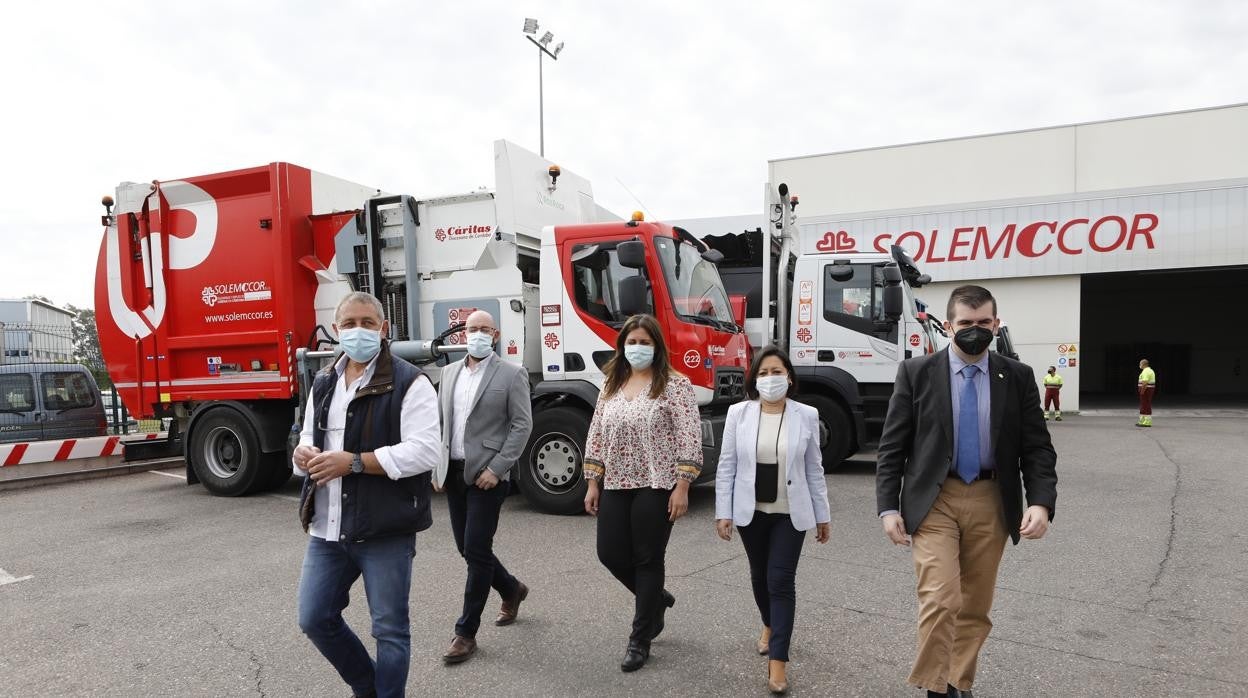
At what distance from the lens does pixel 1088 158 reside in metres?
23.0

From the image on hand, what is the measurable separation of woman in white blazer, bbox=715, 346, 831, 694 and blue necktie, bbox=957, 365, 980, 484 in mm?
628

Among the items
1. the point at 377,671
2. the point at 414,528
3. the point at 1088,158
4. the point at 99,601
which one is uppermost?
the point at 1088,158

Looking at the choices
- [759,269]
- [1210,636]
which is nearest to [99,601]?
[1210,636]

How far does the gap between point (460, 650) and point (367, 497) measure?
4.37 feet

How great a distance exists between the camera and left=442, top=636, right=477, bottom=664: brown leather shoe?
11.8 feet

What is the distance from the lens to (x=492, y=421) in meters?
3.82

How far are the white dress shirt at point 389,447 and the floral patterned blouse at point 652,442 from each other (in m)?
1.04

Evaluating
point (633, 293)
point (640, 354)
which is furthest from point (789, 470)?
point (633, 293)

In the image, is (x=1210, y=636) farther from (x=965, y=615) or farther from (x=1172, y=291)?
(x=1172, y=291)

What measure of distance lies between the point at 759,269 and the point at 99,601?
747cm

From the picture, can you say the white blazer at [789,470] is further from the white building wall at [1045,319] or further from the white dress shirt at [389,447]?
the white building wall at [1045,319]

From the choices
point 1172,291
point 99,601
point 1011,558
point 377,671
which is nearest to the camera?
point 377,671

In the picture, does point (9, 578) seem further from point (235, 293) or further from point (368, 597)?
point (368, 597)

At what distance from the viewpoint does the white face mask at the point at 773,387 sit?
341 centimetres
